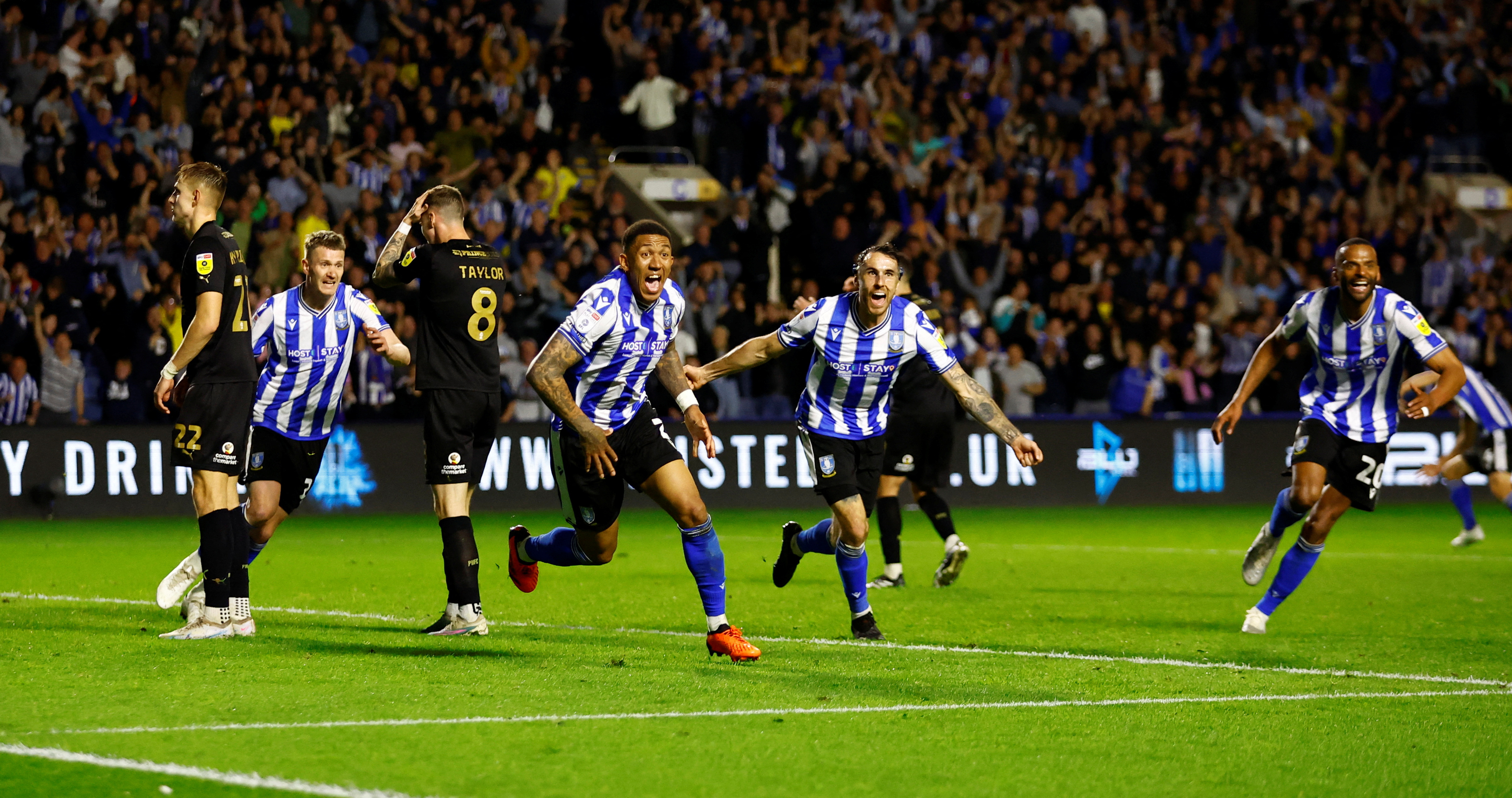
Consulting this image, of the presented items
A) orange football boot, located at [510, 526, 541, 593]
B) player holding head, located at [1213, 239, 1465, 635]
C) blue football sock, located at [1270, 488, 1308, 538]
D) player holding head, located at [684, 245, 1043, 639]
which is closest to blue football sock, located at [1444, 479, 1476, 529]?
blue football sock, located at [1270, 488, 1308, 538]

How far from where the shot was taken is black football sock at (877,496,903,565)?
11438 millimetres

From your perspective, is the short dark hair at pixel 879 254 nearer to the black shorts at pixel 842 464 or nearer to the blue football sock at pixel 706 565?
the black shorts at pixel 842 464

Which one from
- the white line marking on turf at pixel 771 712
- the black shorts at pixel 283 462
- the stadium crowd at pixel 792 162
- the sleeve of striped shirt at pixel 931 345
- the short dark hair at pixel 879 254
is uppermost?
the stadium crowd at pixel 792 162

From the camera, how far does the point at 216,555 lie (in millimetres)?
7953

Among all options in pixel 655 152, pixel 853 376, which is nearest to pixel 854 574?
pixel 853 376

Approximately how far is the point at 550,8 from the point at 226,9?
4.42 metres

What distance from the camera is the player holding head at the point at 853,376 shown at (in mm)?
8492

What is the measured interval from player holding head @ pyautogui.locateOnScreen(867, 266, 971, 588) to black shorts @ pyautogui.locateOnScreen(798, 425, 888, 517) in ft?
8.30

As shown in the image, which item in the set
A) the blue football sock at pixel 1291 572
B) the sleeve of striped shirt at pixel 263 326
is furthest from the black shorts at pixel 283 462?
the blue football sock at pixel 1291 572

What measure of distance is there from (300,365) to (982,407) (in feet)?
11.2

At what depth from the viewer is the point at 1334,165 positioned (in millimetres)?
25000

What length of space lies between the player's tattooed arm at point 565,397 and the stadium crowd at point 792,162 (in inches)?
350

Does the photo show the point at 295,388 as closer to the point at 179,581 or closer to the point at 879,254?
the point at 179,581

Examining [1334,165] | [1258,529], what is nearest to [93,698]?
[1258,529]
